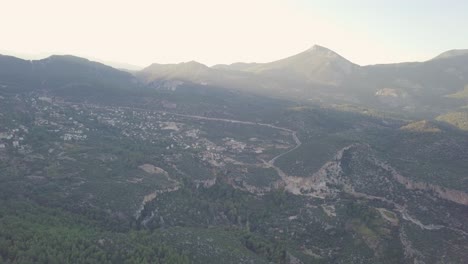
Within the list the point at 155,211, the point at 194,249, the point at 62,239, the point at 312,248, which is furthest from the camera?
the point at 155,211

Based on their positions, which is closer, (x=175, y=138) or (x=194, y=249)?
(x=194, y=249)

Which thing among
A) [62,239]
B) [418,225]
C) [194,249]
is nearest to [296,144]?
[418,225]

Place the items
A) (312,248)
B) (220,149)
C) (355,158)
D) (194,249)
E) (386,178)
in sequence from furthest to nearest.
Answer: (220,149) → (355,158) → (386,178) → (312,248) → (194,249)

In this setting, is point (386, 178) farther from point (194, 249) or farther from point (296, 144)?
point (194, 249)

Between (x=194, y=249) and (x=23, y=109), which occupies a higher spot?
(x=23, y=109)

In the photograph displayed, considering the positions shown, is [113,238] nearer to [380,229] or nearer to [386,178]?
[380,229]

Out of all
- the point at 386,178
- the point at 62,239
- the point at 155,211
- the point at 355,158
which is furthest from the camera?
the point at 355,158

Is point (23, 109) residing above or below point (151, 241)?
above

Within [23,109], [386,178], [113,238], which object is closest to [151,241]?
[113,238]

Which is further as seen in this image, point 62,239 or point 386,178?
point 386,178
